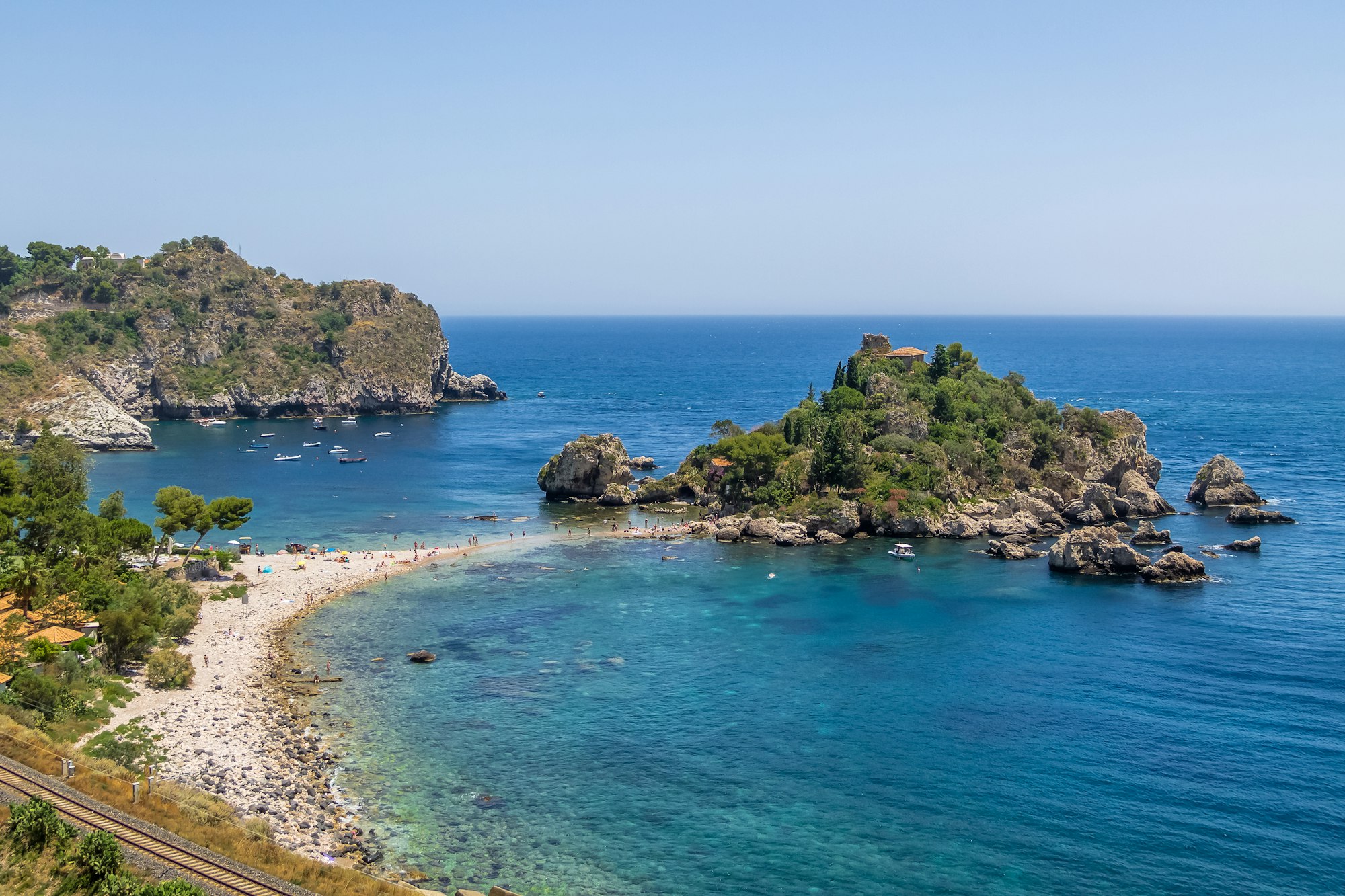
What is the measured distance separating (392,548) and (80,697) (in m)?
41.2

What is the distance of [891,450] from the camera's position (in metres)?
102

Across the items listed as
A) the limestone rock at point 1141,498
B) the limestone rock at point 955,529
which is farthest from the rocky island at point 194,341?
the limestone rock at point 1141,498

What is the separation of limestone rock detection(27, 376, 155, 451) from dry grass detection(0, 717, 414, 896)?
109 metres

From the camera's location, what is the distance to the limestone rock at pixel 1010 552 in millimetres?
85875

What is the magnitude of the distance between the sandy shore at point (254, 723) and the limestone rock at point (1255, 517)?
82.3m

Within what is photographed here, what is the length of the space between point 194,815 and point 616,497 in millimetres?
72995

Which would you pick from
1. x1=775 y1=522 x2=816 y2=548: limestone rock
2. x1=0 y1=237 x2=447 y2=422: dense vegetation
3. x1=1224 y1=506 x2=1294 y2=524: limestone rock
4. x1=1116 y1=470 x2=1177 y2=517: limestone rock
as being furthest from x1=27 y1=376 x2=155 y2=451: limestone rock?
x1=1224 y1=506 x2=1294 y2=524: limestone rock

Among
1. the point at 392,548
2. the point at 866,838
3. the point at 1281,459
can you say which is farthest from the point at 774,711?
the point at 1281,459

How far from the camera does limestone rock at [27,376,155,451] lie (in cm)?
13600

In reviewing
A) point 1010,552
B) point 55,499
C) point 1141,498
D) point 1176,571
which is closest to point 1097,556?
point 1176,571

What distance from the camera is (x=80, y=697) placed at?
49125 mm

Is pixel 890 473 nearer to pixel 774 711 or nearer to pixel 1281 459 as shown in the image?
pixel 774 711

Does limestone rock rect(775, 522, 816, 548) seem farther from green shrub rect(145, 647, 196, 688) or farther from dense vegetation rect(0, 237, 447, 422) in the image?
dense vegetation rect(0, 237, 447, 422)

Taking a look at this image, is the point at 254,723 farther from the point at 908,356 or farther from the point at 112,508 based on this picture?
the point at 908,356
